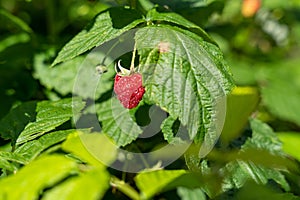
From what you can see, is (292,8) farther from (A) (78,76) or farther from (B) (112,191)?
(B) (112,191)

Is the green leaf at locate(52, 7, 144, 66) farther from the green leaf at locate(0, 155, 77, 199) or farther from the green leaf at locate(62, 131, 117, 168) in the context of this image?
the green leaf at locate(0, 155, 77, 199)

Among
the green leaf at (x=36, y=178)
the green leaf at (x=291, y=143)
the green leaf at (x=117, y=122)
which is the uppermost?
the green leaf at (x=36, y=178)

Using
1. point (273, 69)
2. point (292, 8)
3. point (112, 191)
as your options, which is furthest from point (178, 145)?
point (292, 8)

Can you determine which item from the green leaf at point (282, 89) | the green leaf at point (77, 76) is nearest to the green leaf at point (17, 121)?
the green leaf at point (77, 76)

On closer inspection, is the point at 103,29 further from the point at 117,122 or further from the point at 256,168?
the point at 256,168

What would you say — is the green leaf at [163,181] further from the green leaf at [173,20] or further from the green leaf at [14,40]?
the green leaf at [14,40]
